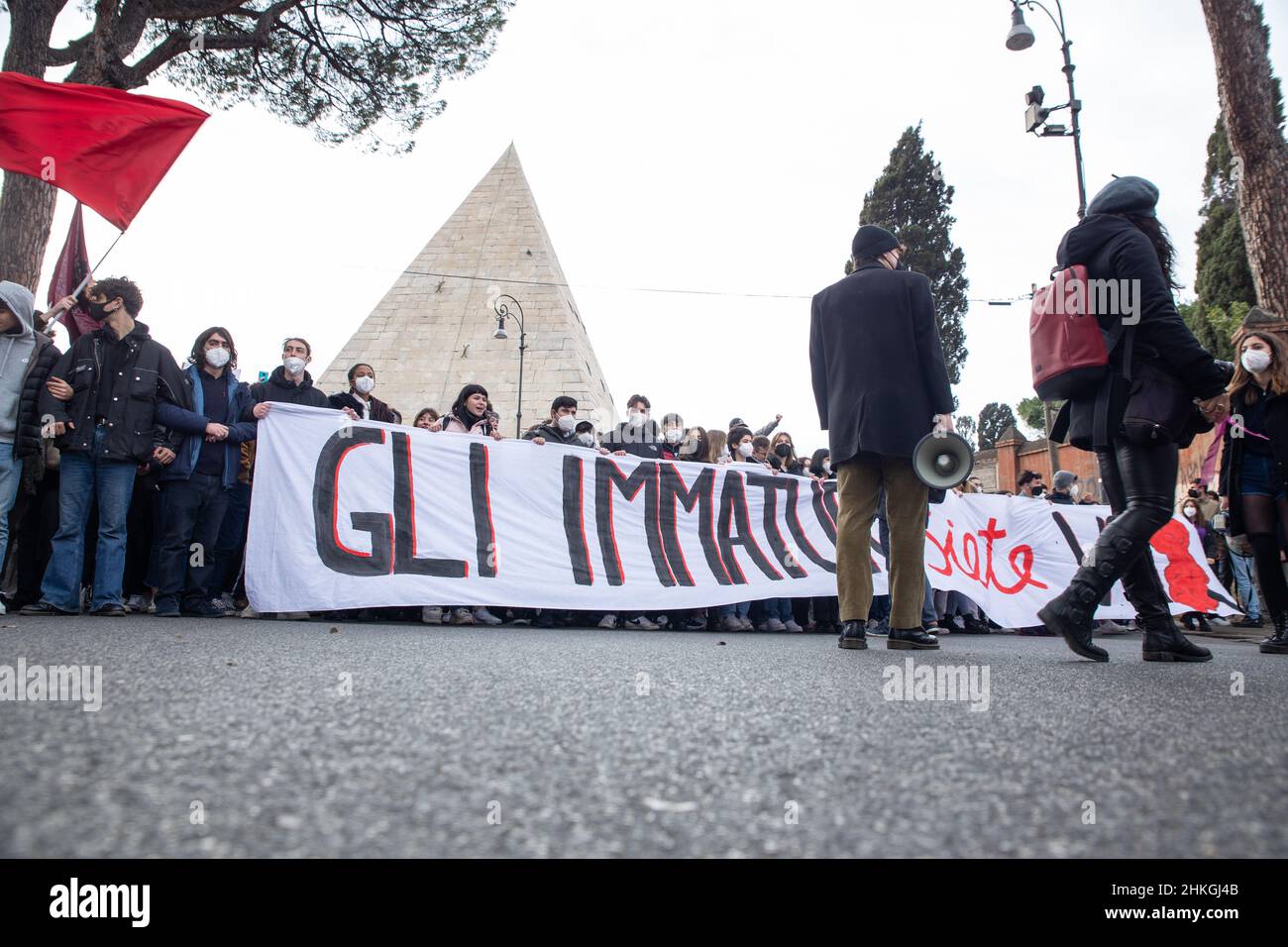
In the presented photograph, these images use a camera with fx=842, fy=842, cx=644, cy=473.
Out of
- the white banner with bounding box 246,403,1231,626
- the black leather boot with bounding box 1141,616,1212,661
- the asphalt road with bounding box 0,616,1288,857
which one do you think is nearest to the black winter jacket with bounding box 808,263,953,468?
the black leather boot with bounding box 1141,616,1212,661

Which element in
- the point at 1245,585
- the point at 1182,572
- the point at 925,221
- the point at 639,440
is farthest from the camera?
the point at 925,221

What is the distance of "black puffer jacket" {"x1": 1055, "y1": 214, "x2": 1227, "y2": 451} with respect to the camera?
122 inches

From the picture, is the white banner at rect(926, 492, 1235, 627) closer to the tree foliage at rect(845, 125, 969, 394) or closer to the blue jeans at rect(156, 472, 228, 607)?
the blue jeans at rect(156, 472, 228, 607)

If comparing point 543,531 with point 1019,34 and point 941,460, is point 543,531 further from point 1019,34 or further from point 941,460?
point 1019,34

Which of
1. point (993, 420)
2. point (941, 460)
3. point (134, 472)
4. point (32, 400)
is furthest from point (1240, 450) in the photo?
point (993, 420)

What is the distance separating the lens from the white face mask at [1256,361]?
14.0 feet

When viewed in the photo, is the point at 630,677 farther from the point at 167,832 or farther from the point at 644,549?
the point at 644,549

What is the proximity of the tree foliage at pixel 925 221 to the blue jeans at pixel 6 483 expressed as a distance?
29985 millimetres

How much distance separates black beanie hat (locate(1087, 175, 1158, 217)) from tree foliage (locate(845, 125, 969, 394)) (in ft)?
94.3

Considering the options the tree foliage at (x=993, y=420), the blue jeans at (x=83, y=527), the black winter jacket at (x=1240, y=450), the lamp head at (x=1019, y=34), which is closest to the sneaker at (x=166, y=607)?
the blue jeans at (x=83, y=527)

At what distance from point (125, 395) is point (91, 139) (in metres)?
2.37

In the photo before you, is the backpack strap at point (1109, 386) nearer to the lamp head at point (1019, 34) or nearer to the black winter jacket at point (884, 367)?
the black winter jacket at point (884, 367)

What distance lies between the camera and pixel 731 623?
633 cm
